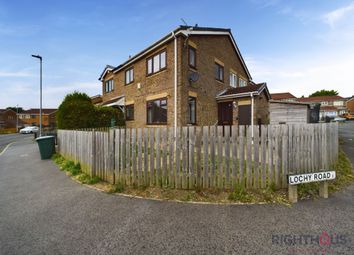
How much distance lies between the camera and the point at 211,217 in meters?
3.28

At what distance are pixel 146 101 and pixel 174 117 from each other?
353 centimetres

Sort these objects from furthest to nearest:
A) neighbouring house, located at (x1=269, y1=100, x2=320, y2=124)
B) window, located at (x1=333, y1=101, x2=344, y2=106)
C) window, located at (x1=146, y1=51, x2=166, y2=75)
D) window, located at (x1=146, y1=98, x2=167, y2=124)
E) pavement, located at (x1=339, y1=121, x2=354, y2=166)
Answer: window, located at (x1=333, y1=101, x2=344, y2=106)
neighbouring house, located at (x1=269, y1=100, x2=320, y2=124)
window, located at (x1=146, y1=51, x2=166, y2=75)
window, located at (x1=146, y1=98, x2=167, y2=124)
pavement, located at (x1=339, y1=121, x2=354, y2=166)

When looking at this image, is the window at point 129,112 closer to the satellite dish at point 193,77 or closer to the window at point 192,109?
the window at point 192,109

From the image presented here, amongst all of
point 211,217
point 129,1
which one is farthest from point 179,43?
point 211,217

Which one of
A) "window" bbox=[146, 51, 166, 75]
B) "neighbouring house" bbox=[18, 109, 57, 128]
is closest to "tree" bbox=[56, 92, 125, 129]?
"window" bbox=[146, 51, 166, 75]

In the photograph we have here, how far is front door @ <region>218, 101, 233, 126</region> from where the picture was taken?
42.4 feet

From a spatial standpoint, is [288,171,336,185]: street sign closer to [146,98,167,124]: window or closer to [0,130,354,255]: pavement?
[0,130,354,255]: pavement

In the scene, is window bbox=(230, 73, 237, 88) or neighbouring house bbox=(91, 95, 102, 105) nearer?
window bbox=(230, 73, 237, 88)

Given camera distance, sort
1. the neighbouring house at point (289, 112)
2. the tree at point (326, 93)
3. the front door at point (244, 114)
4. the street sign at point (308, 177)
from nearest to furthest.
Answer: the street sign at point (308, 177) < the front door at point (244, 114) < the neighbouring house at point (289, 112) < the tree at point (326, 93)

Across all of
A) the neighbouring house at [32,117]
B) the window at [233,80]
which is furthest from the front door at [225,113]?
the neighbouring house at [32,117]

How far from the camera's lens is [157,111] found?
1195 centimetres

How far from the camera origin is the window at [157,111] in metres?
11.3

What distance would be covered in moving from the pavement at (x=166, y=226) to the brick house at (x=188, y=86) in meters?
6.95

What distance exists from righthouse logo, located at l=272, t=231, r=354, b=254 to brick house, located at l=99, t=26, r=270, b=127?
25.9 feet
